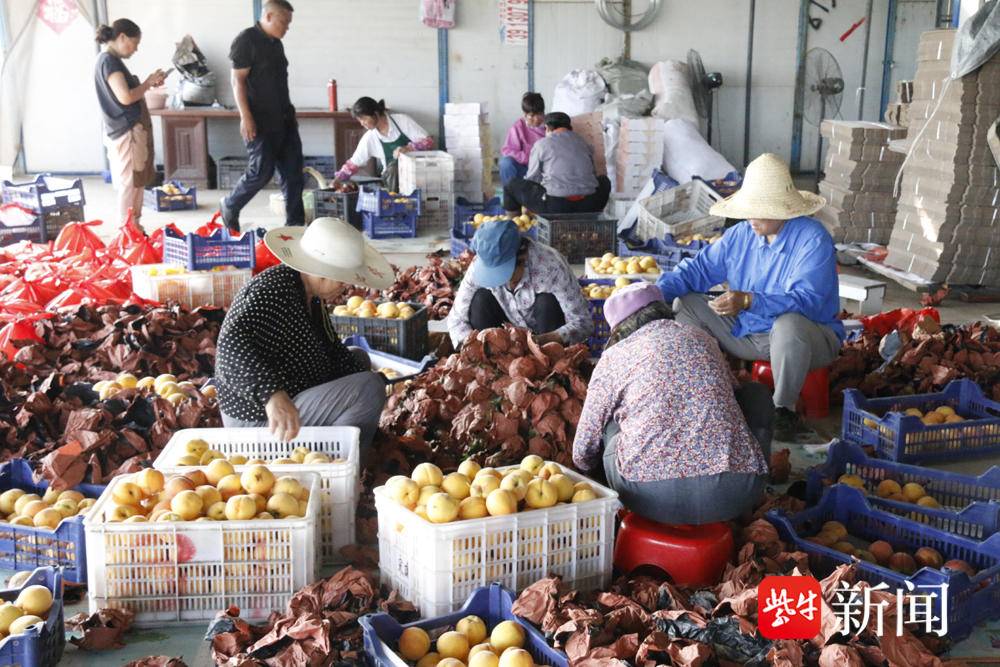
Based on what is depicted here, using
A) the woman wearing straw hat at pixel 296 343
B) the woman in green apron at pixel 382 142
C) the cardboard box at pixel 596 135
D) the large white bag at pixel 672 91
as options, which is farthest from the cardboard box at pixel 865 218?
the woman wearing straw hat at pixel 296 343

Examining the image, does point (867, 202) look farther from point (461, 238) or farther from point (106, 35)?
point (106, 35)

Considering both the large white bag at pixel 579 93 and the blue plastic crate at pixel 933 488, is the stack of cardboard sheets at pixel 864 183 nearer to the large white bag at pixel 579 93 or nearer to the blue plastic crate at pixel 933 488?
the large white bag at pixel 579 93

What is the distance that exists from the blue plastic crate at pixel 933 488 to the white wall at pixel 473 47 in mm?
10456

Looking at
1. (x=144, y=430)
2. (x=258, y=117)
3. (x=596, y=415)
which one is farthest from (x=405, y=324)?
(x=258, y=117)

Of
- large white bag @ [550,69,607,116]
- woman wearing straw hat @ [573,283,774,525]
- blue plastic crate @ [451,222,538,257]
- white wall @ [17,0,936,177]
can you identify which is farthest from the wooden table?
woman wearing straw hat @ [573,283,774,525]

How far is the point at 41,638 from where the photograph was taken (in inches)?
95.3

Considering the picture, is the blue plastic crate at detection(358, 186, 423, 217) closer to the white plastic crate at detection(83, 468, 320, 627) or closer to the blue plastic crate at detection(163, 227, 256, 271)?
the blue plastic crate at detection(163, 227, 256, 271)

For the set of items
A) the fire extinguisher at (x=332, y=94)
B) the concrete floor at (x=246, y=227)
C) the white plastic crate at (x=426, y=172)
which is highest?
the fire extinguisher at (x=332, y=94)

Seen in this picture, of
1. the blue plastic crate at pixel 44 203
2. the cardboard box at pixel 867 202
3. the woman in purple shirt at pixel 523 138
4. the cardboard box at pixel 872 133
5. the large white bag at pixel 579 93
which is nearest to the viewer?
the blue plastic crate at pixel 44 203

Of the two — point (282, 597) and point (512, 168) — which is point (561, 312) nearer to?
point (282, 597)

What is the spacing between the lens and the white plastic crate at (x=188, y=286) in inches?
226

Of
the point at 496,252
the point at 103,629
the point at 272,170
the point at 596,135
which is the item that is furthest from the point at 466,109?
the point at 103,629

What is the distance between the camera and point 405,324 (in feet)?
16.4

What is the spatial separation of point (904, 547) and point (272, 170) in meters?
5.69
